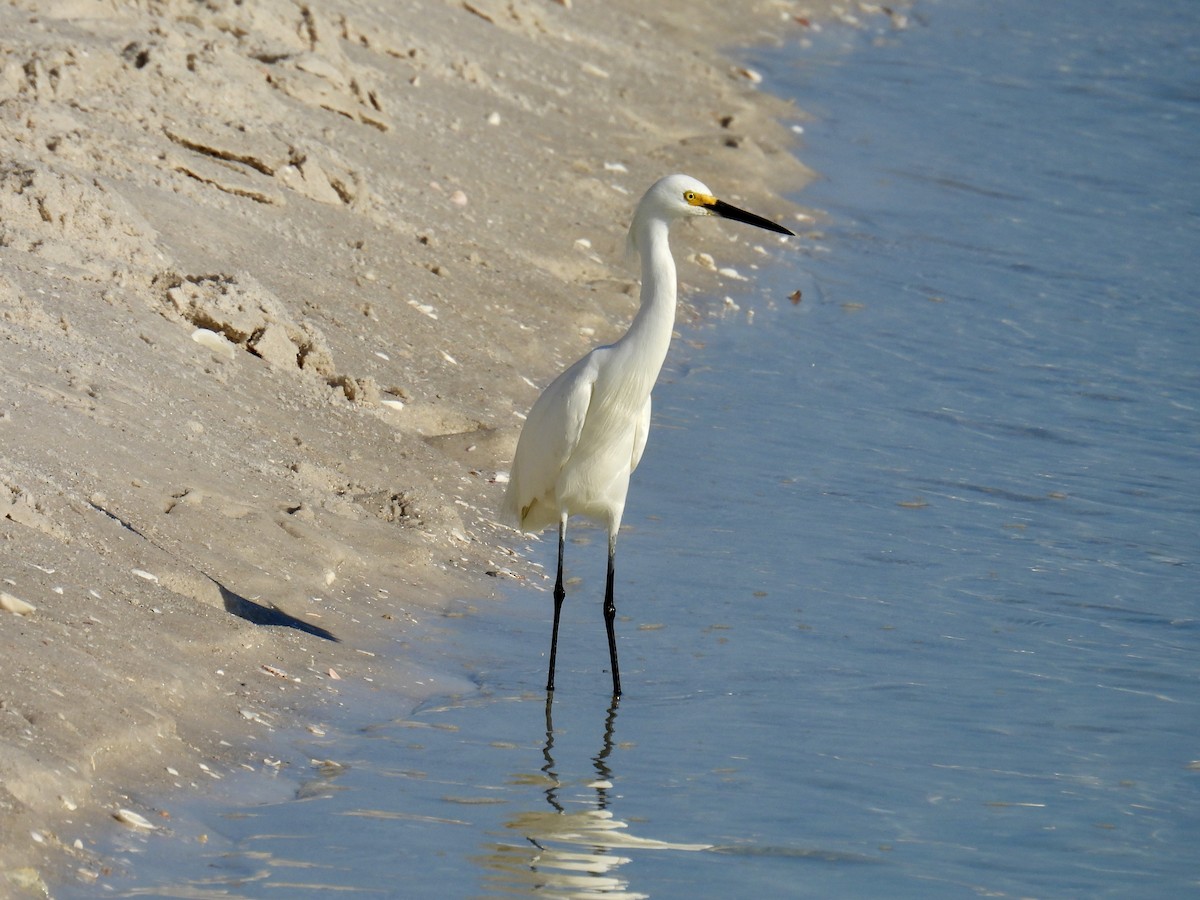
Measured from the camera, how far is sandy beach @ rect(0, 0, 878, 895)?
4.87 metres

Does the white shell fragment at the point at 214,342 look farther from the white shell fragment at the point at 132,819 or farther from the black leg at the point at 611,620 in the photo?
the white shell fragment at the point at 132,819

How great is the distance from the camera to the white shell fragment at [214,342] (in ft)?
24.1

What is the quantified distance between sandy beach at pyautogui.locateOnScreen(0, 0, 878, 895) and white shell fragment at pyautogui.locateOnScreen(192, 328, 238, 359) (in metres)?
0.02

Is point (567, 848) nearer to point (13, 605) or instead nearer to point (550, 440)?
point (13, 605)

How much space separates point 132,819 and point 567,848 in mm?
1157

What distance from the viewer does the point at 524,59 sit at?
14.4m

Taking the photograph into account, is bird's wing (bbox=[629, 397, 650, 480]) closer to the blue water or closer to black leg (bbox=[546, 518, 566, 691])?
black leg (bbox=[546, 518, 566, 691])

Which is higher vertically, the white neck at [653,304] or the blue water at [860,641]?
the white neck at [653,304]

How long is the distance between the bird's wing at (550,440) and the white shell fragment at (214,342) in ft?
5.22

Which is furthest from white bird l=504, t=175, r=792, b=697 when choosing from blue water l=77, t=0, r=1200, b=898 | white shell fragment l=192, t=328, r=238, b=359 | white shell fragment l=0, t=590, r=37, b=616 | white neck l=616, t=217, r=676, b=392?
white shell fragment l=0, t=590, r=37, b=616

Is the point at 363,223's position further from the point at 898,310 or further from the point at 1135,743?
the point at 1135,743

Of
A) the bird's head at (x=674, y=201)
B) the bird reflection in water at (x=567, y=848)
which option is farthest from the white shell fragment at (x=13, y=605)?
the bird's head at (x=674, y=201)

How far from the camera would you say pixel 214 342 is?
24.2ft

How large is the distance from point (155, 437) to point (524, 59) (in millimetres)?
8668
